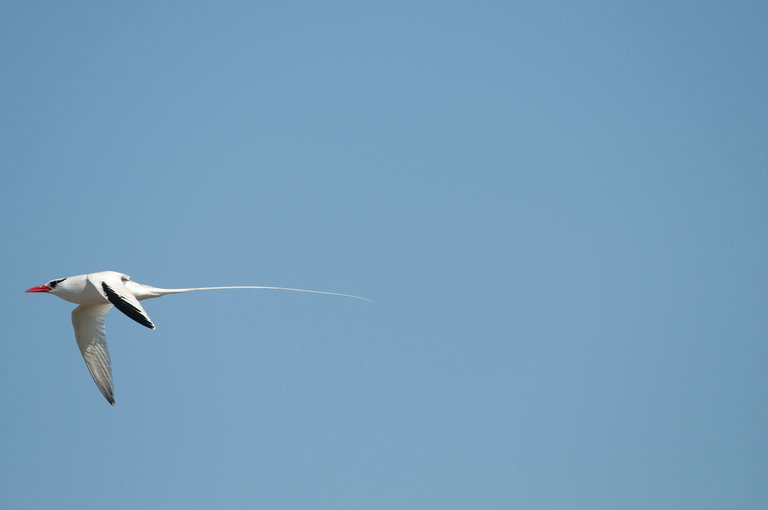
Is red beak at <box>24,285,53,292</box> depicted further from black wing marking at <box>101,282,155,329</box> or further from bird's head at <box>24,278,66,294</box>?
black wing marking at <box>101,282,155,329</box>

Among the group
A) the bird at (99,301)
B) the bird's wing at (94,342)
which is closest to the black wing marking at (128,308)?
the bird at (99,301)

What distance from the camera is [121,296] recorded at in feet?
59.8

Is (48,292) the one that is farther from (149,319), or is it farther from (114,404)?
(149,319)

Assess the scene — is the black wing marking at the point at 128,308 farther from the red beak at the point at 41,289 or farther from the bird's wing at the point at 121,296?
the red beak at the point at 41,289

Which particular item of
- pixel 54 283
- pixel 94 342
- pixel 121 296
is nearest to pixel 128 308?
pixel 121 296

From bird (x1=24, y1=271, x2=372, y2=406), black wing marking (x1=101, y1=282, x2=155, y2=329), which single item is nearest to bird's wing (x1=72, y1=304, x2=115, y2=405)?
bird (x1=24, y1=271, x2=372, y2=406)

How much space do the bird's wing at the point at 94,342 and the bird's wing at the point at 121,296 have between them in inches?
85.1

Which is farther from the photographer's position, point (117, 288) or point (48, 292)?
point (48, 292)

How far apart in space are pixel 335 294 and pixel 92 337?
21.3 feet

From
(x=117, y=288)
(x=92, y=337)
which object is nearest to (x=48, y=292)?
(x=92, y=337)

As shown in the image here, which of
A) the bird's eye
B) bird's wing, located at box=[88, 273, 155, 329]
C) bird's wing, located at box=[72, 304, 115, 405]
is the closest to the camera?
A: bird's wing, located at box=[88, 273, 155, 329]

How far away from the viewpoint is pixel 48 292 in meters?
21.6

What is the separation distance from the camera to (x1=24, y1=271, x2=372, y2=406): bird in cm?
1853

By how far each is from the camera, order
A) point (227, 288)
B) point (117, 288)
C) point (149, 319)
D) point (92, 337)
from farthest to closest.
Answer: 1. point (92, 337)
2. point (227, 288)
3. point (117, 288)
4. point (149, 319)
